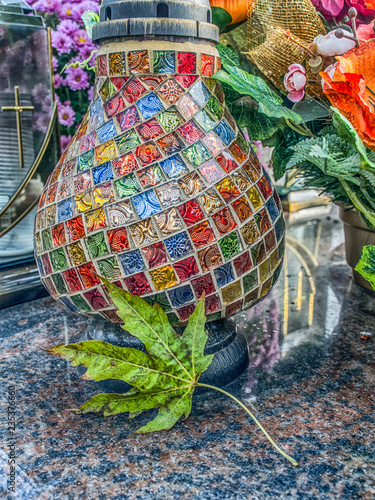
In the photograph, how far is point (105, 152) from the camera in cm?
40

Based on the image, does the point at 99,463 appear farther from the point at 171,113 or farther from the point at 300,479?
the point at 171,113

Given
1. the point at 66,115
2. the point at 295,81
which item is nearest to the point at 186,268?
the point at 295,81

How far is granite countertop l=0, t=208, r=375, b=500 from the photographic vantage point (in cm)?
32

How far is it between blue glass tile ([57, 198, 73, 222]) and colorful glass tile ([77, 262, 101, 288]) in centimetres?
4

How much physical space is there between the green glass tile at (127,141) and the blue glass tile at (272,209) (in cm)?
13

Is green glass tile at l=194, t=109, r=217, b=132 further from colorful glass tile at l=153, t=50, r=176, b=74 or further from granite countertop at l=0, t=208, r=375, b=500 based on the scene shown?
granite countertop at l=0, t=208, r=375, b=500

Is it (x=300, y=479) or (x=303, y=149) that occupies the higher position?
(x=303, y=149)

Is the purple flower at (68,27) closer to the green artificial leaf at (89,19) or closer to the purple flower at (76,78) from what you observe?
the purple flower at (76,78)

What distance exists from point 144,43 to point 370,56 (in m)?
0.20

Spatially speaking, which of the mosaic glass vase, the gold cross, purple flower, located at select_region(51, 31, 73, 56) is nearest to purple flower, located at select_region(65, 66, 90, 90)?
purple flower, located at select_region(51, 31, 73, 56)

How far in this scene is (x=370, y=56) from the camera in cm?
41

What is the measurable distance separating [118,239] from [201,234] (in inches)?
2.6

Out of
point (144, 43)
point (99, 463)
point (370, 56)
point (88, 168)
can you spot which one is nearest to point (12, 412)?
point (99, 463)

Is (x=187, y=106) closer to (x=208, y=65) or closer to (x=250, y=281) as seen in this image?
(x=208, y=65)
